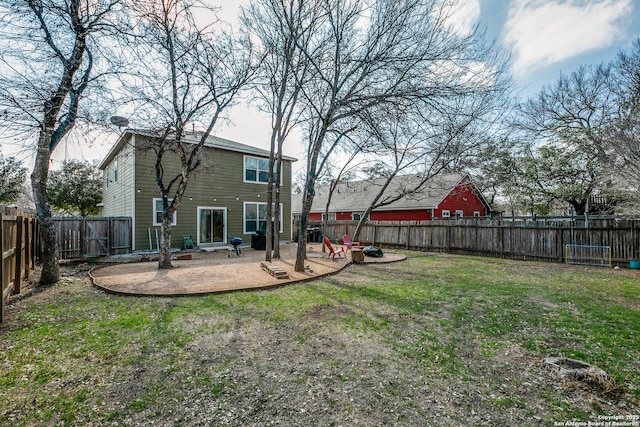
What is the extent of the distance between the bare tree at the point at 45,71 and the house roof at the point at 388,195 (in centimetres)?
1128

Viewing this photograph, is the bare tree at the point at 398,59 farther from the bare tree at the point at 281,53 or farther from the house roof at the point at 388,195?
the house roof at the point at 388,195

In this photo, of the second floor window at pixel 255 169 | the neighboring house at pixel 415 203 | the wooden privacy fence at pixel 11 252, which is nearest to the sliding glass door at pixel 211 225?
the second floor window at pixel 255 169

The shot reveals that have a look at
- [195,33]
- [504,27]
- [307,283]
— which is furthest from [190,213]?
[504,27]

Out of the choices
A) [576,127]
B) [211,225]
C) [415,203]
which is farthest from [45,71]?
[576,127]

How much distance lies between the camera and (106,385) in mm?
2689

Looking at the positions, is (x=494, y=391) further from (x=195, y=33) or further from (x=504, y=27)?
(x=195, y=33)

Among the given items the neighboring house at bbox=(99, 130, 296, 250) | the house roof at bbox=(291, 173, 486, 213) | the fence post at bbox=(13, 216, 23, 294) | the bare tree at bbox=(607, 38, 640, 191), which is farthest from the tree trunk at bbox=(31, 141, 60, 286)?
the bare tree at bbox=(607, 38, 640, 191)

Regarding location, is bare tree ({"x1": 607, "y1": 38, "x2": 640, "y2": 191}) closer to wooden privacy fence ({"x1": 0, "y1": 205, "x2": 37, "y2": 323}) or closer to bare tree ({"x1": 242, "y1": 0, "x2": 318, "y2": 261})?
bare tree ({"x1": 242, "y1": 0, "x2": 318, "y2": 261})

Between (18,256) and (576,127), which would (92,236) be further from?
(576,127)

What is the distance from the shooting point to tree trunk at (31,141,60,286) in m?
6.18

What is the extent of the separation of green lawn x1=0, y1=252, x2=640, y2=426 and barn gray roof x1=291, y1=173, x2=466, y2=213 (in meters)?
11.2

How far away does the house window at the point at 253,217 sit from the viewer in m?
15.6

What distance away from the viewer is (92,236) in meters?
11.1

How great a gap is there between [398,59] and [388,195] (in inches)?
591
